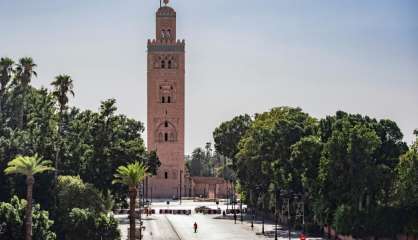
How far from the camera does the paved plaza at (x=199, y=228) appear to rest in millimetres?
71781

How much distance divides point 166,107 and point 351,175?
7583 centimetres

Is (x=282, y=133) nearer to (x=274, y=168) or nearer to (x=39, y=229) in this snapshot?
(x=274, y=168)

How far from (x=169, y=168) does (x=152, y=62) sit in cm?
1586

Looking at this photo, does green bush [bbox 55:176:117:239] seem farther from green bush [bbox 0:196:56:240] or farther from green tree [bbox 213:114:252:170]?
green tree [bbox 213:114:252:170]

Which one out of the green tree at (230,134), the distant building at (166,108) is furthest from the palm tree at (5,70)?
the distant building at (166,108)

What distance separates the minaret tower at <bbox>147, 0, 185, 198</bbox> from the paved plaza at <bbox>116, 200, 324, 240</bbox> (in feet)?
110

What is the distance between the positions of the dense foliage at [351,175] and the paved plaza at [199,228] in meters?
4.23

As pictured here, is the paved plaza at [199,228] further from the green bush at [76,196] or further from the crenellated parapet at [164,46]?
the crenellated parapet at [164,46]

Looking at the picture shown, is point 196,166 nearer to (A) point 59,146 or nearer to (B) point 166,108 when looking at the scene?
(B) point 166,108

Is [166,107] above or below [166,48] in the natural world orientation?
below

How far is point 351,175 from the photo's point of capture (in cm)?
6538

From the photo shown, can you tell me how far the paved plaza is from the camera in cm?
7178

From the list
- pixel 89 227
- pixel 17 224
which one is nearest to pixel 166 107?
pixel 89 227

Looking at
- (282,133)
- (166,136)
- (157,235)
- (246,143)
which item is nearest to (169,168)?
(166,136)
